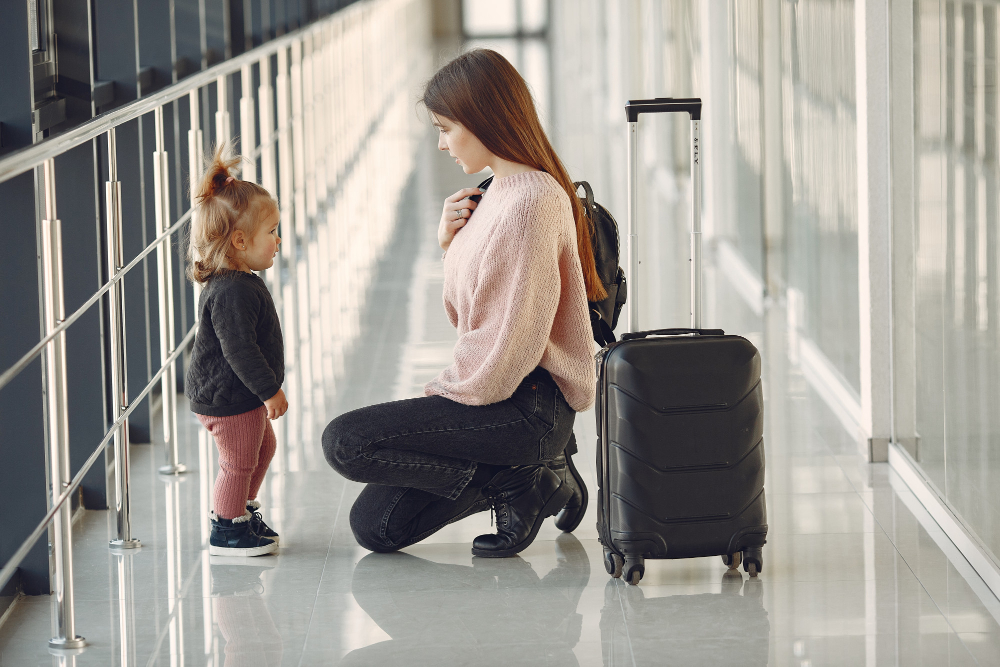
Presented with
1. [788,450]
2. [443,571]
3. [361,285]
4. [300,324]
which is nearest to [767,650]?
[443,571]

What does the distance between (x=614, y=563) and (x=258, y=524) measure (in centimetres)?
75

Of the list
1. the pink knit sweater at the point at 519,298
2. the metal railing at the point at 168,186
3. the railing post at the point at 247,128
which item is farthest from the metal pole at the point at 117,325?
the railing post at the point at 247,128

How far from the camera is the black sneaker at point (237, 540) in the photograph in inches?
104

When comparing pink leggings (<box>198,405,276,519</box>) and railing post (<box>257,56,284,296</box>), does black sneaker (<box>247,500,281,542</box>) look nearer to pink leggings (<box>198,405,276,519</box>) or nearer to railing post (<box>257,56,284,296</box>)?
pink leggings (<box>198,405,276,519</box>)

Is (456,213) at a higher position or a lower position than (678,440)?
higher

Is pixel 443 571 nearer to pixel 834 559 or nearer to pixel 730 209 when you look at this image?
pixel 834 559

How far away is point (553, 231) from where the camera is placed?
2.39 meters

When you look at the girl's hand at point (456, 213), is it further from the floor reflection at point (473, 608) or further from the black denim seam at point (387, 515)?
the floor reflection at point (473, 608)

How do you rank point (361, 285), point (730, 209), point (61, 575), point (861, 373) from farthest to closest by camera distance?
point (730, 209), point (361, 285), point (861, 373), point (61, 575)

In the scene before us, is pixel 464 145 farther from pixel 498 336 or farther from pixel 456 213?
pixel 498 336

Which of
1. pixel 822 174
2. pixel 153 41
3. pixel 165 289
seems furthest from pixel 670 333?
pixel 153 41

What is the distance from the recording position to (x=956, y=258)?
2.60 m

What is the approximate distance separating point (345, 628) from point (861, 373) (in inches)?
59.9

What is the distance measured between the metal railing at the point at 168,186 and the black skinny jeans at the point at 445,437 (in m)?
0.46
